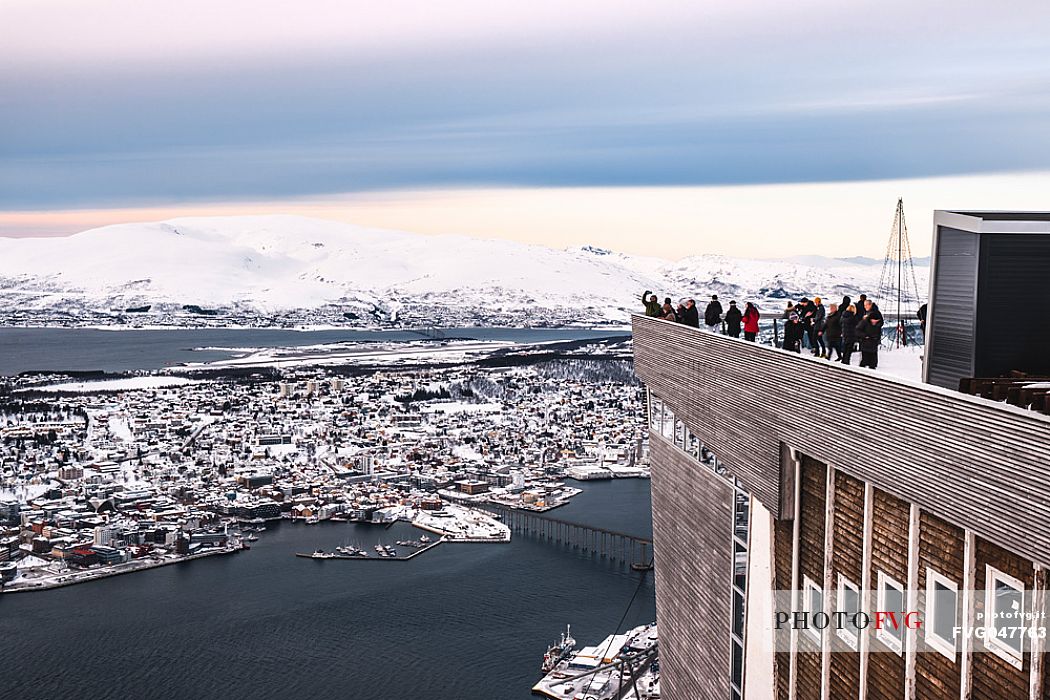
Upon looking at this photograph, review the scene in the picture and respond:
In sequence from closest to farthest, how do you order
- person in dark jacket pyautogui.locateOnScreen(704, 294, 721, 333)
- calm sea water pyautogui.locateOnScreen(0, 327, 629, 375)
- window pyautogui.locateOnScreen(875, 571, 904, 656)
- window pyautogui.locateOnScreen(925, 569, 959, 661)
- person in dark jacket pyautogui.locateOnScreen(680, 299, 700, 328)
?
window pyautogui.locateOnScreen(925, 569, 959, 661) → window pyautogui.locateOnScreen(875, 571, 904, 656) → person in dark jacket pyautogui.locateOnScreen(680, 299, 700, 328) → person in dark jacket pyautogui.locateOnScreen(704, 294, 721, 333) → calm sea water pyautogui.locateOnScreen(0, 327, 629, 375)

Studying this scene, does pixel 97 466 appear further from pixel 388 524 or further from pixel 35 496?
pixel 388 524

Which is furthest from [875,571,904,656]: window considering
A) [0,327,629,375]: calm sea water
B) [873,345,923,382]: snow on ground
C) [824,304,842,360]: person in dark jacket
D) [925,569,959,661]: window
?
[0,327,629,375]: calm sea water

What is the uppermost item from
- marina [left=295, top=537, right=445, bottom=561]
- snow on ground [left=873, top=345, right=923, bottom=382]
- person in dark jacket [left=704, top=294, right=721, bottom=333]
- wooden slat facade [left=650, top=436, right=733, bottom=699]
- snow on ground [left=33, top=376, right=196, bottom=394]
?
person in dark jacket [left=704, top=294, right=721, bottom=333]

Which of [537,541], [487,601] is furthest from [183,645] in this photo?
[537,541]

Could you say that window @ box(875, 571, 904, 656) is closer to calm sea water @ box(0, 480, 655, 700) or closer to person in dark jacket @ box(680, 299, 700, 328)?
person in dark jacket @ box(680, 299, 700, 328)

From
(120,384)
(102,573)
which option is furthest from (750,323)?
(120,384)

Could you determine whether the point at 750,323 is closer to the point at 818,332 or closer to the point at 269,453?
the point at 818,332

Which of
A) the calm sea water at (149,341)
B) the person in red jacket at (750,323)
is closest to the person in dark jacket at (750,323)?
the person in red jacket at (750,323)
